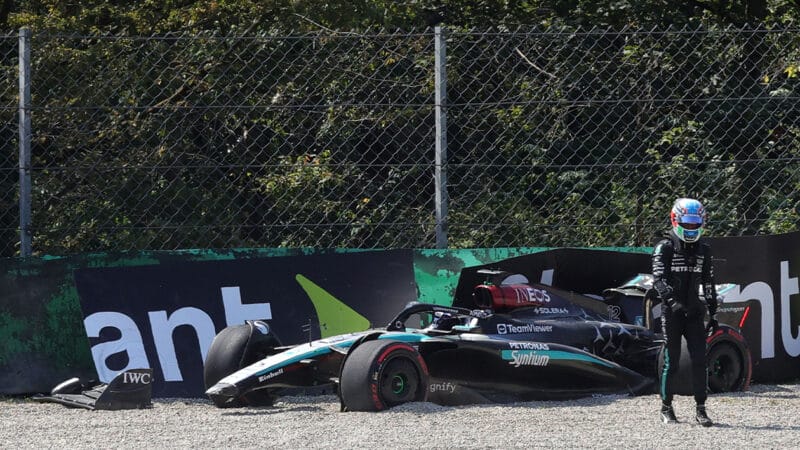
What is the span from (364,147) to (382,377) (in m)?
2.42

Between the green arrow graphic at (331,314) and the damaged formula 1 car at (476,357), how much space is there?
378 millimetres

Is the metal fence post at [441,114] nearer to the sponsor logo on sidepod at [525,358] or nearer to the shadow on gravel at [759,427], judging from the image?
the sponsor logo on sidepod at [525,358]

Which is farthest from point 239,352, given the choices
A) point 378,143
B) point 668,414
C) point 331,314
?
point 668,414

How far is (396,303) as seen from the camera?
31.4 ft

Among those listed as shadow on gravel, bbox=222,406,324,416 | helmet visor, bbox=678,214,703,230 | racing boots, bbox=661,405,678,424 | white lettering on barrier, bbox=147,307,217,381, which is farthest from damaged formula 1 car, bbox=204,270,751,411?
helmet visor, bbox=678,214,703,230

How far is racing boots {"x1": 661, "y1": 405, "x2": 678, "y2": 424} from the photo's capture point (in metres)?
7.87

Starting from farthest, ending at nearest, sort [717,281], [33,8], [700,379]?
[33,8], [717,281], [700,379]

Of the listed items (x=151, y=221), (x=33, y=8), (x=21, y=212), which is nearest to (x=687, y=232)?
(x=151, y=221)

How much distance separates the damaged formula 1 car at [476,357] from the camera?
8.29 m

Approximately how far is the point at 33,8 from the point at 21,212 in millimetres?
6153

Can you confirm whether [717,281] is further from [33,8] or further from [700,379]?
[33,8]

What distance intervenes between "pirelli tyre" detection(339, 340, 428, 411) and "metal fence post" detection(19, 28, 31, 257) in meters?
2.70

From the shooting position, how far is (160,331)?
9281 millimetres

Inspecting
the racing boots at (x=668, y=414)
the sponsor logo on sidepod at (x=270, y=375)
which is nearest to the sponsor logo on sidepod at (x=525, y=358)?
the racing boots at (x=668, y=414)
